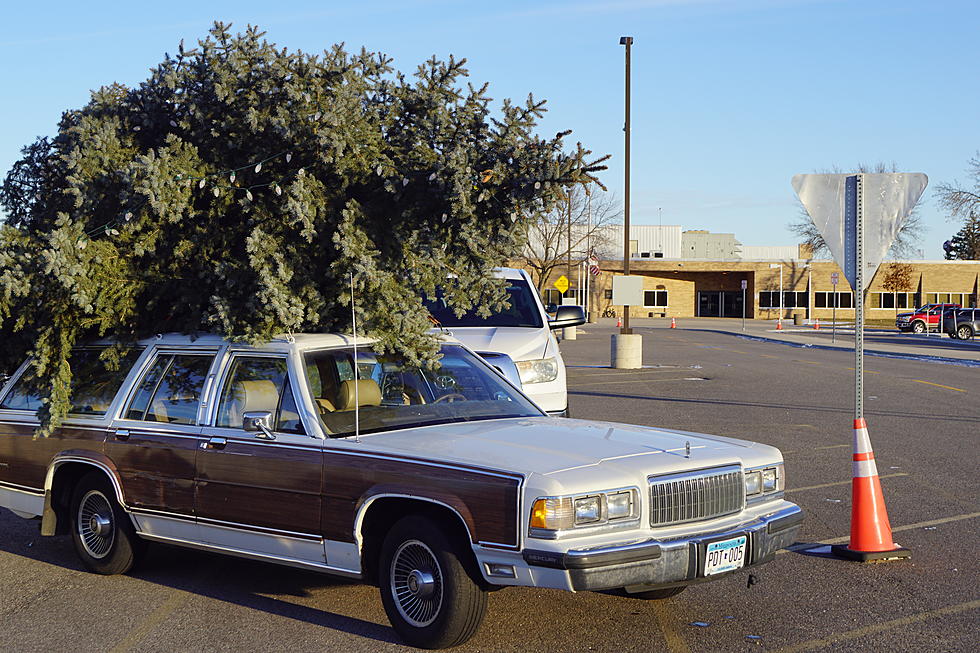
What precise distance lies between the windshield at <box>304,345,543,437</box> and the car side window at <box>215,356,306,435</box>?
0.51 feet

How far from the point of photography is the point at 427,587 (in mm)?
5324

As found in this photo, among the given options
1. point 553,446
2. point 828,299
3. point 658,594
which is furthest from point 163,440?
point 828,299

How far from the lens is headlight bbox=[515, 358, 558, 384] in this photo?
11641 mm

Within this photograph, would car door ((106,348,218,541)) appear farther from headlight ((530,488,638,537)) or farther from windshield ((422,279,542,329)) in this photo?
windshield ((422,279,542,329))

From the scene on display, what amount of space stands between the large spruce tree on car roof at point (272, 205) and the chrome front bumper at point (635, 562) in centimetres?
217

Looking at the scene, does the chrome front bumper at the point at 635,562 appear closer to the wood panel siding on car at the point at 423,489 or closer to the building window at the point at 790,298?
the wood panel siding on car at the point at 423,489

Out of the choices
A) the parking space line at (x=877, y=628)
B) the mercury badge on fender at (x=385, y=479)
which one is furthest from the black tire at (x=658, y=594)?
the parking space line at (x=877, y=628)

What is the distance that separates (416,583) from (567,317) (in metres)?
8.27

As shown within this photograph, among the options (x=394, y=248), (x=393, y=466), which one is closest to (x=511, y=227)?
(x=394, y=248)

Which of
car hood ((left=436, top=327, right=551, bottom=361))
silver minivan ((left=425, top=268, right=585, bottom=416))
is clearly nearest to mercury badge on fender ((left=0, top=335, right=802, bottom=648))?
silver minivan ((left=425, top=268, right=585, bottom=416))

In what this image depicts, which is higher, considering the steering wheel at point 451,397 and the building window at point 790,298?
the steering wheel at point 451,397

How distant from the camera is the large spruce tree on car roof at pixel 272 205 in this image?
263 inches

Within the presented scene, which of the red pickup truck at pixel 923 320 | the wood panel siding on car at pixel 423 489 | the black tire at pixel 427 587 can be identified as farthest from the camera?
the red pickup truck at pixel 923 320

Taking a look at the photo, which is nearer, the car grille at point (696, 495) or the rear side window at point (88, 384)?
the car grille at point (696, 495)
